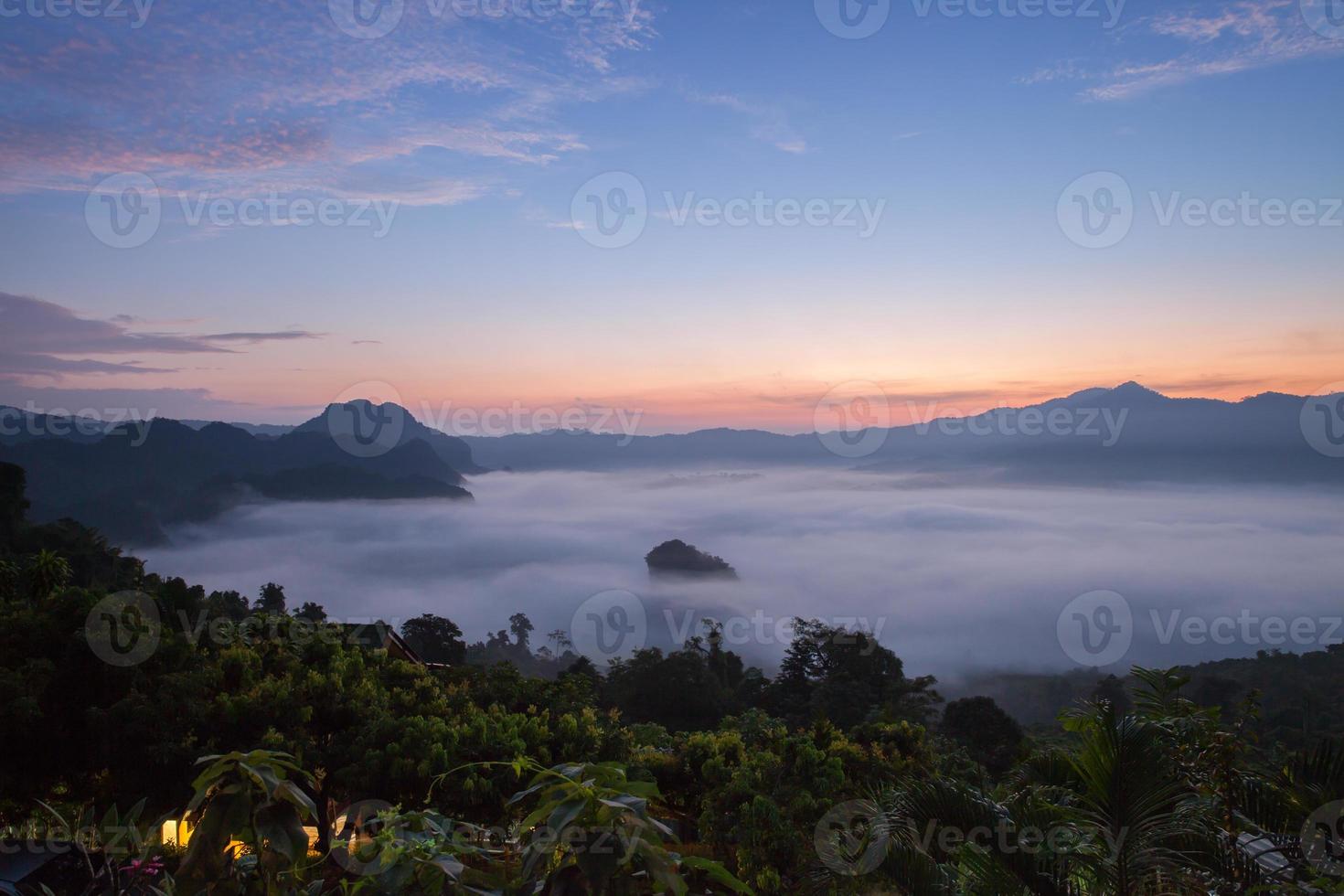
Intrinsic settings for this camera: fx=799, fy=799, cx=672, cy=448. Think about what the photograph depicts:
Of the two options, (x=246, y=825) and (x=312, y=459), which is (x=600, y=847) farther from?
(x=312, y=459)

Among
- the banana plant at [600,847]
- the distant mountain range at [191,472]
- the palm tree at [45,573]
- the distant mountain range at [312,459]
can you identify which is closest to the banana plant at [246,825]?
the banana plant at [600,847]

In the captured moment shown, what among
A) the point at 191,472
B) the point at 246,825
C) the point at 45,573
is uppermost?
the point at 246,825

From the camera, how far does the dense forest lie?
156cm

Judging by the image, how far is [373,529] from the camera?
472ft

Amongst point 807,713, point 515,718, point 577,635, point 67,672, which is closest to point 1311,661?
point 807,713

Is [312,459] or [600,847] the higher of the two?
[600,847]

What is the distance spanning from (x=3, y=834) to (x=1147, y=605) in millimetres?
126966

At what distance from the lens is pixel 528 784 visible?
17.0ft

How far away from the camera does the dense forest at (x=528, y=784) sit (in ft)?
5.13

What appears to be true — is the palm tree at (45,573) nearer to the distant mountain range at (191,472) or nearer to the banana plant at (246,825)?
the banana plant at (246,825)

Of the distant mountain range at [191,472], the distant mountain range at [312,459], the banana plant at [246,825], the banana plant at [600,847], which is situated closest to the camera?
the banana plant at [600,847]

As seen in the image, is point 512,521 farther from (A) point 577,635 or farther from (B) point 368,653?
(B) point 368,653

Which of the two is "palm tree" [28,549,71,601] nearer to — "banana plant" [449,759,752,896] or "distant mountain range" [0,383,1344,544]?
"banana plant" [449,759,752,896]

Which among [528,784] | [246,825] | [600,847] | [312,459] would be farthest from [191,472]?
[600,847]
